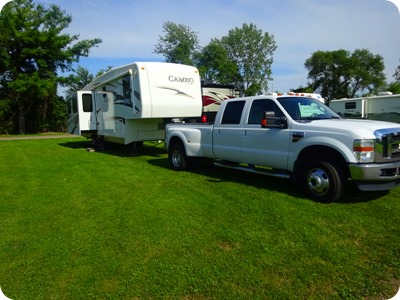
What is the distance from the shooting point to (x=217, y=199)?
20.2 ft

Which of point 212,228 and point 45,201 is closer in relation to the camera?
point 212,228

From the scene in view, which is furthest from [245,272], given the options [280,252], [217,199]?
[217,199]

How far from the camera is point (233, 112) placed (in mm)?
7691

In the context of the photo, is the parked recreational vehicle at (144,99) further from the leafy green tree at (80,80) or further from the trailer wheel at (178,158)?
the leafy green tree at (80,80)

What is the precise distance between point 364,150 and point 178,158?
5133 millimetres

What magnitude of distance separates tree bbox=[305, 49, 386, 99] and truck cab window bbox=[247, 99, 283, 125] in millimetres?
49382

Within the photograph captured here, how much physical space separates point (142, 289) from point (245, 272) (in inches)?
41.5

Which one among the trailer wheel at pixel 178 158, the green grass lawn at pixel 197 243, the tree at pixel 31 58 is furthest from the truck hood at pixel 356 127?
the tree at pixel 31 58

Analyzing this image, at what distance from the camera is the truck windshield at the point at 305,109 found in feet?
21.3

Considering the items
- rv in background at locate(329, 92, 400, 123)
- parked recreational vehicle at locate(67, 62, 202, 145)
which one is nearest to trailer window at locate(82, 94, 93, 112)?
parked recreational vehicle at locate(67, 62, 202, 145)

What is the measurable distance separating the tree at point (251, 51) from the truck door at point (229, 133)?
5261 cm

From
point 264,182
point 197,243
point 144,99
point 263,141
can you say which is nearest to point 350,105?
point 144,99

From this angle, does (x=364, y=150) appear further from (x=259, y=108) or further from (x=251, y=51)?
(x=251, y=51)

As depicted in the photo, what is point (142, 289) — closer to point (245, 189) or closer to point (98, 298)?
point (98, 298)
